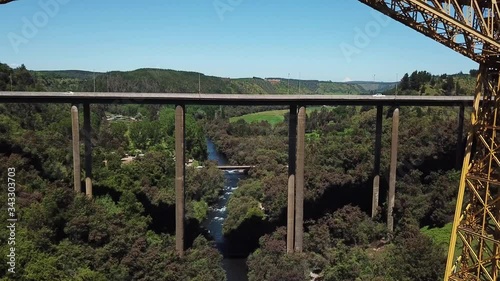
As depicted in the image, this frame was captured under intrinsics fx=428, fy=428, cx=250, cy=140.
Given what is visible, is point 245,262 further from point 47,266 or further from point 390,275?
point 47,266

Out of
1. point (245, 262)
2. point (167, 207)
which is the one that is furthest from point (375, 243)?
point (167, 207)

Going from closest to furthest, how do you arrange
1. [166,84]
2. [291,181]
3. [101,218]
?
[101,218] → [291,181] → [166,84]

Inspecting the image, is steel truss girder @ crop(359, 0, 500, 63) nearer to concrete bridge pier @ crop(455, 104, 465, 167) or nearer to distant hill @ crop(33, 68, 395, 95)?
concrete bridge pier @ crop(455, 104, 465, 167)

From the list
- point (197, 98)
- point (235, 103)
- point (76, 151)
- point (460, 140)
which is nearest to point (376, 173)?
point (460, 140)

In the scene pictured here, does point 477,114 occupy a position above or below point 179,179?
above

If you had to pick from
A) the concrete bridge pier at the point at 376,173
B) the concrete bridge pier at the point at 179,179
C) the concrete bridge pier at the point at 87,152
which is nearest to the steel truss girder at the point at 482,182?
the concrete bridge pier at the point at 179,179

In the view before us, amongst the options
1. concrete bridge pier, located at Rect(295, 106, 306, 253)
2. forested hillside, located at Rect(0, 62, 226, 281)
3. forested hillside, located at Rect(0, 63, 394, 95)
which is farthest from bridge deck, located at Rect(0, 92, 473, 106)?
forested hillside, located at Rect(0, 63, 394, 95)

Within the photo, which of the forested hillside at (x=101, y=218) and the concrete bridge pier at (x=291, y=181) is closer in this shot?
the forested hillside at (x=101, y=218)

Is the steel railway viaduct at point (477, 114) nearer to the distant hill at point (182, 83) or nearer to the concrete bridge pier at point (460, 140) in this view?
the concrete bridge pier at point (460, 140)

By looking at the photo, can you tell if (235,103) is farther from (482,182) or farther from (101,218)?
(482,182)
